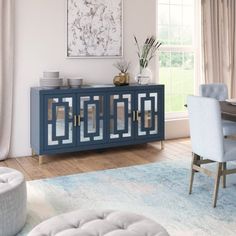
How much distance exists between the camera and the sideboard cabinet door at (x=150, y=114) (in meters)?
4.97

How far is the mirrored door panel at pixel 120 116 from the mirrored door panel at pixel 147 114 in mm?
126

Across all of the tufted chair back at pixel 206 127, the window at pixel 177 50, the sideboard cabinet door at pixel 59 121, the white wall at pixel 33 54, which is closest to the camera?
the tufted chair back at pixel 206 127

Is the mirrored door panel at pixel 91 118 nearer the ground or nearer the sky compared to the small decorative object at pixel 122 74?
nearer the ground

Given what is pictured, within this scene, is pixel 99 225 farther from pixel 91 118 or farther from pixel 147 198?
pixel 91 118

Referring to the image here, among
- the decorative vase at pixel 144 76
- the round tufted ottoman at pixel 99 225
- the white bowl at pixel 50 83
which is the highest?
the decorative vase at pixel 144 76

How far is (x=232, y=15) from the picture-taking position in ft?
19.1

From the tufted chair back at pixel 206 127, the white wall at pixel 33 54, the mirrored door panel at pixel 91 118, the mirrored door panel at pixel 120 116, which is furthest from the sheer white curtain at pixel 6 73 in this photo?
the tufted chair back at pixel 206 127

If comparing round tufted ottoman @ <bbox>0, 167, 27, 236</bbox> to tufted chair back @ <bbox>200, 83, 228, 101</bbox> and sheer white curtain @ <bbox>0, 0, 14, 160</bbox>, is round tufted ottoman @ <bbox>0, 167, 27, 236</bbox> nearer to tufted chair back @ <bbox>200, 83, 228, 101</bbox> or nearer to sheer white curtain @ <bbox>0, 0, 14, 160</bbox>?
sheer white curtain @ <bbox>0, 0, 14, 160</bbox>

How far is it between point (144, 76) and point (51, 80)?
1.26m

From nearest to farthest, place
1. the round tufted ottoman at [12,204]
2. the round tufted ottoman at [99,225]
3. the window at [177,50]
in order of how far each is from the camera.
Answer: the round tufted ottoman at [99,225] → the round tufted ottoman at [12,204] → the window at [177,50]

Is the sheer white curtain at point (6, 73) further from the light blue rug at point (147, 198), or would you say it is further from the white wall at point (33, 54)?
the light blue rug at point (147, 198)

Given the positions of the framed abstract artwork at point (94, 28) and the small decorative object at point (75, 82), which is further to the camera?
the framed abstract artwork at point (94, 28)

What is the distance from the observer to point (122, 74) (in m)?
4.96

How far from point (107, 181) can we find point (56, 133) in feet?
3.27
